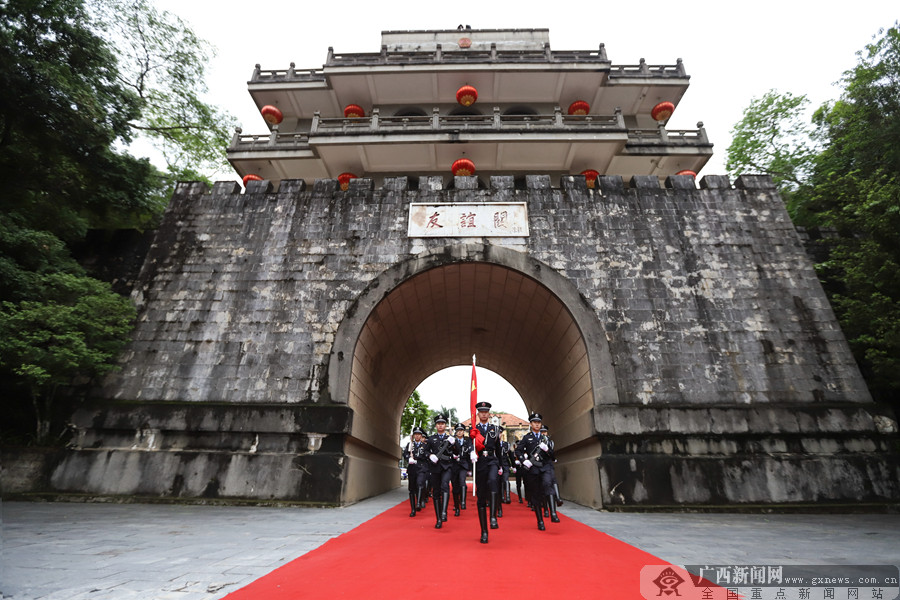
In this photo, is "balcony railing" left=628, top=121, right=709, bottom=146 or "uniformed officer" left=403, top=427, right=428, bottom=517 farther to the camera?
"balcony railing" left=628, top=121, right=709, bottom=146

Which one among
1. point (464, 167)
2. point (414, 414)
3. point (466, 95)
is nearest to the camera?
point (464, 167)

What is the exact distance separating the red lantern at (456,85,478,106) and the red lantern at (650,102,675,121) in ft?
22.0

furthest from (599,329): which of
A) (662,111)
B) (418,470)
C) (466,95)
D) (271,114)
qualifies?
(271,114)

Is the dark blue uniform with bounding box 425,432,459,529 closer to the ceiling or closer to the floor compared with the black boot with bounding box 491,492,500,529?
closer to the ceiling

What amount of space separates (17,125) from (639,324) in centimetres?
1445

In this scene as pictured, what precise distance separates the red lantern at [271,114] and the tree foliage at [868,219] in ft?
58.3

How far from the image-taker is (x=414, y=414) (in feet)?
112

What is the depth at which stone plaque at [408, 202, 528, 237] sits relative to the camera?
32.8ft

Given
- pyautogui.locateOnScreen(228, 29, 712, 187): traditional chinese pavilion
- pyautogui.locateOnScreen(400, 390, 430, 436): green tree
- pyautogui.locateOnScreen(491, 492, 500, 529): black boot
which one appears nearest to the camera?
pyautogui.locateOnScreen(491, 492, 500, 529): black boot

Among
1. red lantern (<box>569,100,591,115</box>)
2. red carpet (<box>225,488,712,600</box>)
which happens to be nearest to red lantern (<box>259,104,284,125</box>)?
red lantern (<box>569,100,591,115</box>)

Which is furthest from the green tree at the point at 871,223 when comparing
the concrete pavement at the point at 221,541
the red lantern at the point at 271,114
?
the red lantern at the point at 271,114

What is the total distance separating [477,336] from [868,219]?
9781 mm

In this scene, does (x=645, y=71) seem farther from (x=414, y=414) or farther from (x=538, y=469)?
(x=414, y=414)

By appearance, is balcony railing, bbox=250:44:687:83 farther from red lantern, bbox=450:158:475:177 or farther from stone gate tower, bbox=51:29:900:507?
red lantern, bbox=450:158:475:177
